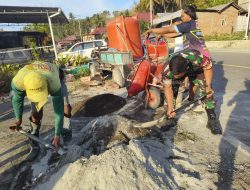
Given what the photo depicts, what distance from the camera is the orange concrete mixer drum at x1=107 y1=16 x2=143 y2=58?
8578 mm

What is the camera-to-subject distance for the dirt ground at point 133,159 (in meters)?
2.84

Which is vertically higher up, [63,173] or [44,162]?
[63,173]

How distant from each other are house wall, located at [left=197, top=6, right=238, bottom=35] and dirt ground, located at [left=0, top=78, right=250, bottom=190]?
29.8m

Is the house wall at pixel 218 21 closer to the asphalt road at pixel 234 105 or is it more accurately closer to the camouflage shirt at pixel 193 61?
the asphalt road at pixel 234 105

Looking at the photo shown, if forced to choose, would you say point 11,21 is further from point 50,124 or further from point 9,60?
point 50,124

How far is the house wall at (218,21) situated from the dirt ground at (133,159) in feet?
97.9

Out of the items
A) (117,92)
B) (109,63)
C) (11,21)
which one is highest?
(11,21)

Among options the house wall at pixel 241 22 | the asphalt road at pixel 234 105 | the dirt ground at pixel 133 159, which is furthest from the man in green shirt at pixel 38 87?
the house wall at pixel 241 22

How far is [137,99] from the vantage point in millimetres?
6562

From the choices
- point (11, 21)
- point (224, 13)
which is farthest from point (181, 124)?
point (224, 13)

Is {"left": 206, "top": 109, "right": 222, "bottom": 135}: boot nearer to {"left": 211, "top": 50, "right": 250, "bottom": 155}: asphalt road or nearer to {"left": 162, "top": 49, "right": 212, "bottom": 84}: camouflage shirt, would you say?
{"left": 211, "top": 50, "right": 250, "bottom": 155}: asphalt road

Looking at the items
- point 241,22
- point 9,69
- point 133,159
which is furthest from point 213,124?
point 241,22

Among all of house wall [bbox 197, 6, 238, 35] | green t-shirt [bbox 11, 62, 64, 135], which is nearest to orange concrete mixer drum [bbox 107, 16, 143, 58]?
green t-shirt [bbox 11, 62, 64, 135]

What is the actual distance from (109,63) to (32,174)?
5370 mm
